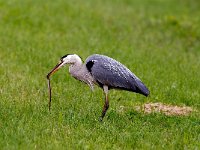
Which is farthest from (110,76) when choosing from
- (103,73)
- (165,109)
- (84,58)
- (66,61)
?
(84,58)

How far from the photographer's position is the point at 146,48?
56.6 feet

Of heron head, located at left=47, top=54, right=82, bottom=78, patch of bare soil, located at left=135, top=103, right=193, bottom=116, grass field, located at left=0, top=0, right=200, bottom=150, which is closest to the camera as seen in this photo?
grass field, located at left=0, top=0, right=200, bottom=150

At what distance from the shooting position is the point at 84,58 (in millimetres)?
14992

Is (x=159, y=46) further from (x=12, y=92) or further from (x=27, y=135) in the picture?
(x=27, y=135)

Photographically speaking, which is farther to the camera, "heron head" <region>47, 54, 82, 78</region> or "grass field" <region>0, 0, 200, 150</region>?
"heron head" <region>47, 54, 82, 78</region>

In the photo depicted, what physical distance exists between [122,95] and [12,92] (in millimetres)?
2225

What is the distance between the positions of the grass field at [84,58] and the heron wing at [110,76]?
0.58 m

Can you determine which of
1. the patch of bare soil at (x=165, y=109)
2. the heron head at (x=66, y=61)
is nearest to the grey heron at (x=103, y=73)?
the heron head at (x=66, y=61)

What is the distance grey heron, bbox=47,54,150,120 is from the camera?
996 centimetres

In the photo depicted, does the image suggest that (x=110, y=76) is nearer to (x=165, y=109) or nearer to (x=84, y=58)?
(x=165, y=109)

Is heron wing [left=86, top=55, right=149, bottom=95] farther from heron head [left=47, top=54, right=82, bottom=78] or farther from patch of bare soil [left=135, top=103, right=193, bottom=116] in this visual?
patch of bare soil [left=135, top=103, right=193, bottom=116]

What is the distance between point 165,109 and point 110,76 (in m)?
1.93

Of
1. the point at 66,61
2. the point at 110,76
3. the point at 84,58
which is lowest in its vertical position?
the point at 84,58

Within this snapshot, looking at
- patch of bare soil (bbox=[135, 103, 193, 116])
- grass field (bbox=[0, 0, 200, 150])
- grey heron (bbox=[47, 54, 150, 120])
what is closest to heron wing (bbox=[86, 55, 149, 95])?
grey heron (bbox=[47, 54, 150, 120])
